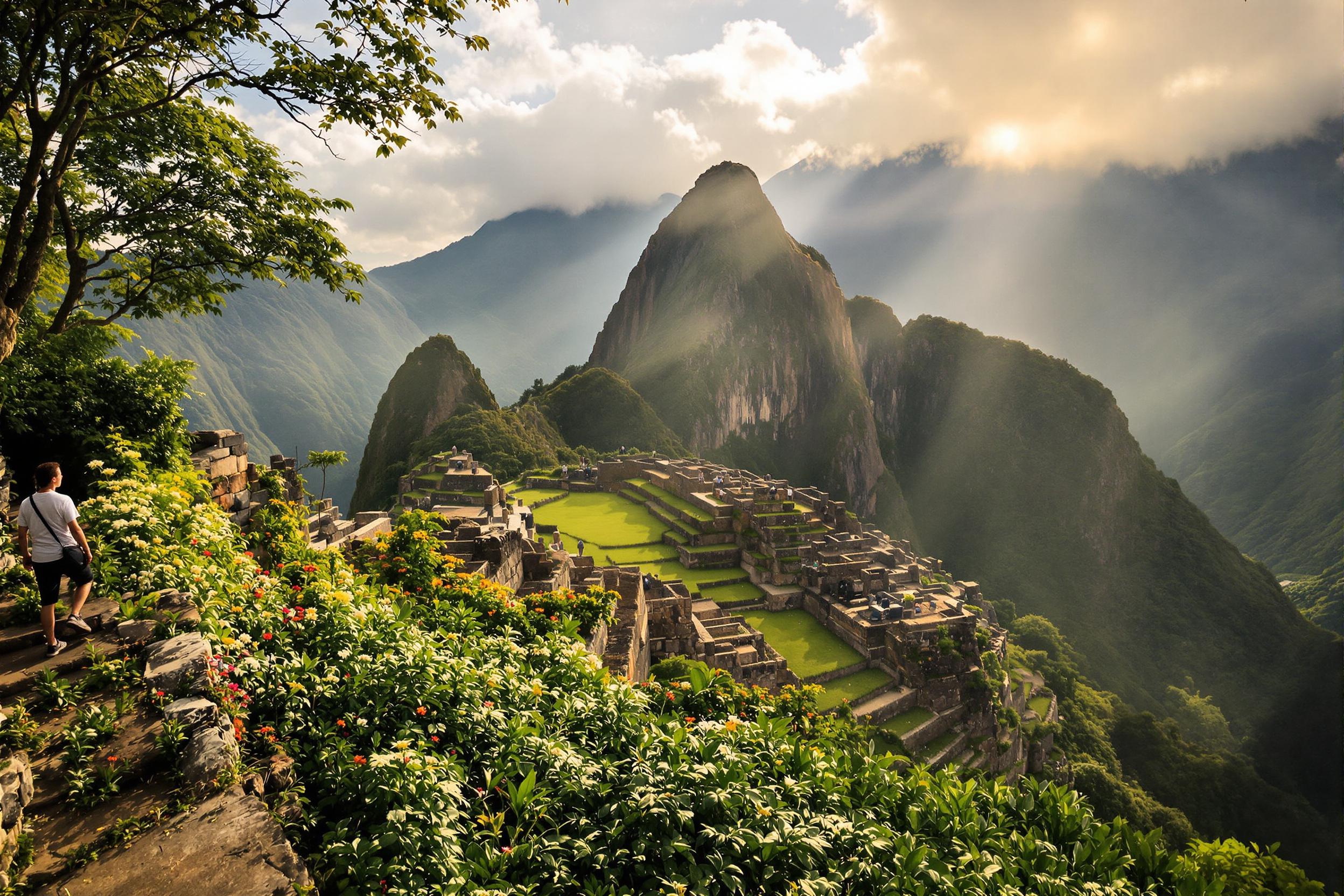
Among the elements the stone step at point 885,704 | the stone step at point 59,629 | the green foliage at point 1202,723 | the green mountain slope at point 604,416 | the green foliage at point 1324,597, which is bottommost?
the green foliage at point 1202,723

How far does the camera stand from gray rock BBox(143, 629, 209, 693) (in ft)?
15.4

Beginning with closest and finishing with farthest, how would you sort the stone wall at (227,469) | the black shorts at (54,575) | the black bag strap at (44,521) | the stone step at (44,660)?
the stone step at (44,660) < the black shorts at (54,575) < the black bag strap at (44,521) < the stone wall at (227,469)

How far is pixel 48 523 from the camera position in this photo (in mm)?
5625

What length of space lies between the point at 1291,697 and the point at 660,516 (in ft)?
273

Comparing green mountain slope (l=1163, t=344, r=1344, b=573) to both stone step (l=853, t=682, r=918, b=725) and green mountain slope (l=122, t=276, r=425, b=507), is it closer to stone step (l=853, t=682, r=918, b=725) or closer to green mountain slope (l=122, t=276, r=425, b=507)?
stone step (l=853, t=682, r=918, b=725)

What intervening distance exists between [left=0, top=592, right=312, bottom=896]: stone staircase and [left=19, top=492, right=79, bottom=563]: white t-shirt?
3.09 ft

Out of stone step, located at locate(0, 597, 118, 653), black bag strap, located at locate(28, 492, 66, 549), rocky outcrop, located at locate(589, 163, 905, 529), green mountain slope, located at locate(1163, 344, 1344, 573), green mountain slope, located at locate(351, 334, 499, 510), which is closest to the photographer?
stone step, located at locate(0, 597, 118, 653)

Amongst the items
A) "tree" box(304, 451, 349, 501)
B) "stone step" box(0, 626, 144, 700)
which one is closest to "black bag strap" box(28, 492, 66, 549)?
"stone step" box(0, 626, 144, 700)

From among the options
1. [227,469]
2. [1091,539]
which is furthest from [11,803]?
[1091,539]

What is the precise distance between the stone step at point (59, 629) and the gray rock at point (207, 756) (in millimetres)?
2545

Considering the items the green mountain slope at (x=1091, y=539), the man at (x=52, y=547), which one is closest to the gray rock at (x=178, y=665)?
the man at (x=52, y=547)

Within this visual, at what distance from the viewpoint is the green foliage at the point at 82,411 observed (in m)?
7.75

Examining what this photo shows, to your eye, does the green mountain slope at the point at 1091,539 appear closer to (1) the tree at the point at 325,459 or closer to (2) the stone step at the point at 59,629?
(1) the tree at the point at 325,459

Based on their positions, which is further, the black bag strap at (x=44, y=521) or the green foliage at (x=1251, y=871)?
the green foliage at (x=1251, y=871)
